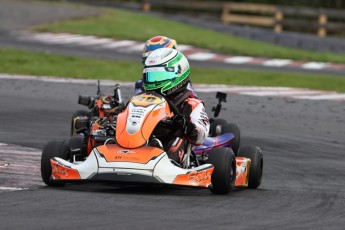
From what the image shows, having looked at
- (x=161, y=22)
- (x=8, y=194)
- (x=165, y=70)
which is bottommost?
(x=161, y=22)

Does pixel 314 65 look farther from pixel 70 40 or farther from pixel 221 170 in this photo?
pixel 221 170

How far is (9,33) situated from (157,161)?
21.8 m

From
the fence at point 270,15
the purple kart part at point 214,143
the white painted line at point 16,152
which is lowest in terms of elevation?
the fence at point 270,15

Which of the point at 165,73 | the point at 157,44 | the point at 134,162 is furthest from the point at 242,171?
the point at 157,44

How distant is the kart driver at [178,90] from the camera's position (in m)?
9.34

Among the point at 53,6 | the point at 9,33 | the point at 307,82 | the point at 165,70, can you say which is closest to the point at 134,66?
the point at 307,82

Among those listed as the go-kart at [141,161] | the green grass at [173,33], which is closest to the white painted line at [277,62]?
the green grass at [173,33]

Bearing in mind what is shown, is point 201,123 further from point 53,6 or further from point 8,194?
point 53,6

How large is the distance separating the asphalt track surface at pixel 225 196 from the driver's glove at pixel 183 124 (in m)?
0.50

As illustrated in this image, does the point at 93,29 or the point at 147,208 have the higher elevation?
the point at 147,208

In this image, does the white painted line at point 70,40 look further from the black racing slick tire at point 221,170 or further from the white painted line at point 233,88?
the black racing slick tire at point 221,170

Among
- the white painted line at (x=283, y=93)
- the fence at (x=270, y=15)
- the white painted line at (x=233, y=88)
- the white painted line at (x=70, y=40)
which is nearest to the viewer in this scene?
the white painted line at (x=283, y=93)

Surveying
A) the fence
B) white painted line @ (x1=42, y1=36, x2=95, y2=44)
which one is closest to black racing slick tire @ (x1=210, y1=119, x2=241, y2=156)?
white painted line @ (x1=42, y1=36, x2=95, y2=44)

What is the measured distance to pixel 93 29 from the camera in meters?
31.1
